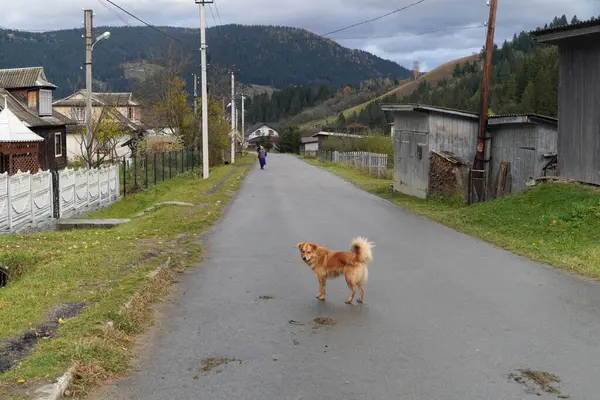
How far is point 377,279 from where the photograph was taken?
992 centimetres

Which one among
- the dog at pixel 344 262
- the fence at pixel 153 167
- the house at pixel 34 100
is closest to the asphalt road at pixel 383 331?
the dog at pixel 344 262

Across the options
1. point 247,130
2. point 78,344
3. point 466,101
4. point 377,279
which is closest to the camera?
point 78,344

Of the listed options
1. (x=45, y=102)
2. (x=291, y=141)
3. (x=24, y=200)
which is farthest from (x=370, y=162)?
(x=291, y=141)

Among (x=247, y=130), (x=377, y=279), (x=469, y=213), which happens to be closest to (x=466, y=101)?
(x=469, y=213)

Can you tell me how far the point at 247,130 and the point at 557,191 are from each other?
179 metres

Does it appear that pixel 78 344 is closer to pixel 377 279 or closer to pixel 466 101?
pixel 377 279

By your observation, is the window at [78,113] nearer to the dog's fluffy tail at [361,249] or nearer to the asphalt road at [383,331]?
the asphalt road at [383,331]

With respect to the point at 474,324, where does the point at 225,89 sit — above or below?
above

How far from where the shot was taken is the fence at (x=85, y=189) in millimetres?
21094

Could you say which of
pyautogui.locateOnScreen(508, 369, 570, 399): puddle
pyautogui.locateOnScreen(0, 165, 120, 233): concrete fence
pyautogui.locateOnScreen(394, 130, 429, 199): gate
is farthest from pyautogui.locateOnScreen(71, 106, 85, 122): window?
pyautogui.locateOnScreen(508, 369, 570, 399): puddle

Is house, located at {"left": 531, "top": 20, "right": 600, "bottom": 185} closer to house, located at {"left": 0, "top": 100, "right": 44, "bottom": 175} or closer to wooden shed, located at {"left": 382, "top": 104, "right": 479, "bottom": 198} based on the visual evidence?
wooden shed, located at {"left": 382, "top": 104, "right": 479, "bottom": 198}

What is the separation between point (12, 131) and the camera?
96.5 ft

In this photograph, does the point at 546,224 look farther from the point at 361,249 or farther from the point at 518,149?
the point at 361,249

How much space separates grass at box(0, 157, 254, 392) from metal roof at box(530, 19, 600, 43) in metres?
10.0
